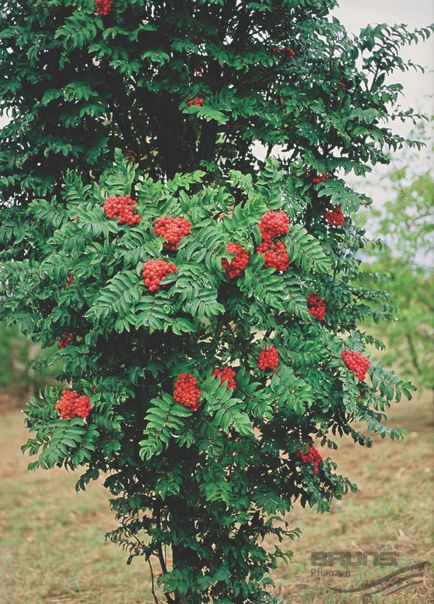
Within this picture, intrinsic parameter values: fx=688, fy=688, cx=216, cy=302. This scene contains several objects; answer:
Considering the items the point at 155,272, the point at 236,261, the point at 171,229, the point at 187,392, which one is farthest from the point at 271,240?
the point at 187,392

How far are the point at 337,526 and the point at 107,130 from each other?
495 centimetres

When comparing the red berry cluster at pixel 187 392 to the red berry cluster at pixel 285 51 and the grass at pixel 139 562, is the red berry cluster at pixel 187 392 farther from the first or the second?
the grass at pixel 139 562

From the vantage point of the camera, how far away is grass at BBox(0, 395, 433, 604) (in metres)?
5.62

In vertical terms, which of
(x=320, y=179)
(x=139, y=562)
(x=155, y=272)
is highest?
(x=320, y=179)

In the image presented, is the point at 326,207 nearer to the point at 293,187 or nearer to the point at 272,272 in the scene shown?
the point at 293,187

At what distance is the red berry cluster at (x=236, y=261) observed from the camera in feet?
10.2

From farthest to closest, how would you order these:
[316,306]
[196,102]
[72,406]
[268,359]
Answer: [316,306] → [196,102] → [268,359] → [72,406]

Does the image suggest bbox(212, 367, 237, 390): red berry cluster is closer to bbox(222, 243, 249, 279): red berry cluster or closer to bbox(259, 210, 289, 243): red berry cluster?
bbox(222, 243, 249, 279): red berry cluster

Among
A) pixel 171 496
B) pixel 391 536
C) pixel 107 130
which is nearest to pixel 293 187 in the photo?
pixel 107 130

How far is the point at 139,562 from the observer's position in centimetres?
662

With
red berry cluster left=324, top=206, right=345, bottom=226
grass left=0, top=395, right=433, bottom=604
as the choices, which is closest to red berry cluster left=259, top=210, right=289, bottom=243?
red berry cluster left=324, top=206, right=345, bottom=226

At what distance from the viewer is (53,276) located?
3289mm

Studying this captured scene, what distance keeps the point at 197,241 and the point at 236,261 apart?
8.2 inches

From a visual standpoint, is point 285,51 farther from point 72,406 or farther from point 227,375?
point 72,406
